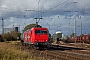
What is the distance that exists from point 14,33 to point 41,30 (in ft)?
259

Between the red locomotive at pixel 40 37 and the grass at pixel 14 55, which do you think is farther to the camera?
the red locomotive at pixel 40 37

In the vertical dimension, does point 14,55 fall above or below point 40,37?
below

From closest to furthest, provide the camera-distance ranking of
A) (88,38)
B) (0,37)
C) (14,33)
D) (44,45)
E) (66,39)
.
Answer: (44,45) < (88,38) < (66,39) < (0,37) < (14,33)

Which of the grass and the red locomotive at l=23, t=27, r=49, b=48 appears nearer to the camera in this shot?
the grass

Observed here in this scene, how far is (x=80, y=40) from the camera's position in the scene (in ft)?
249

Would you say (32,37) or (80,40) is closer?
(32,37)

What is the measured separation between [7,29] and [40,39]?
320 ft

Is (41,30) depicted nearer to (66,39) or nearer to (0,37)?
(66,39)

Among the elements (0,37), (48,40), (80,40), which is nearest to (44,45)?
(48,40)

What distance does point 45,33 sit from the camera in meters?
36.2

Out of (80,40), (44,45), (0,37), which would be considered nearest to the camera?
(44,45)

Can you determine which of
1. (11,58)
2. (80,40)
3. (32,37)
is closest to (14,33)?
(80,40)

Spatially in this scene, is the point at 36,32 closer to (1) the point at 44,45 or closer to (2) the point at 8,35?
(1) the point at 44,45

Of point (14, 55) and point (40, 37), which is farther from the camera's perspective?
point (40, 37)
